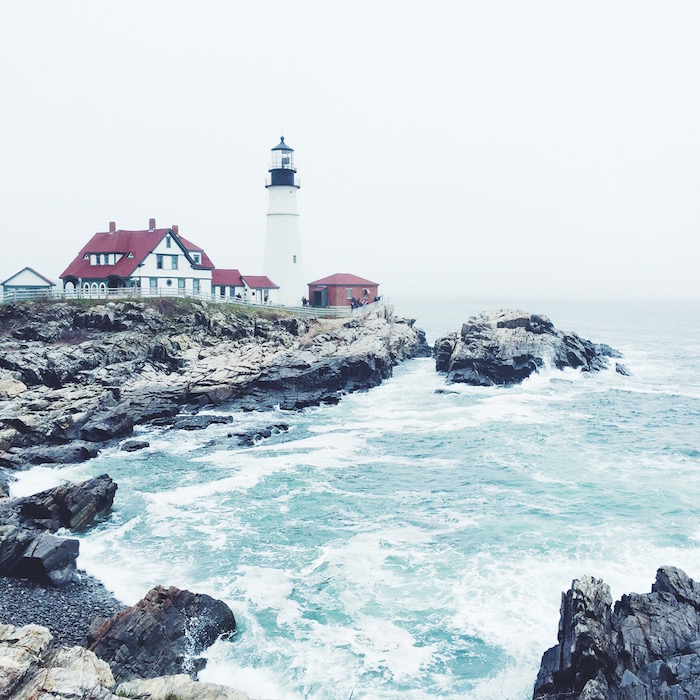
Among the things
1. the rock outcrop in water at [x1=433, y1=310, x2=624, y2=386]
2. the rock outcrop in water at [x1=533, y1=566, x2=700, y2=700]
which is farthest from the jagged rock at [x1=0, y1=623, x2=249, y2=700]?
the rock outcrop in water at [x1=433, y1=310, x2=624, y2=386]

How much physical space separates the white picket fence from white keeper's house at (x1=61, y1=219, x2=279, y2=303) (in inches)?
8.0

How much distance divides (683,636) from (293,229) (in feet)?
173

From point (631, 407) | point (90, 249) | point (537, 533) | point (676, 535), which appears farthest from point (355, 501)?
point (90, 249)

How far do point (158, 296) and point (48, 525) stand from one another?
3152 cm

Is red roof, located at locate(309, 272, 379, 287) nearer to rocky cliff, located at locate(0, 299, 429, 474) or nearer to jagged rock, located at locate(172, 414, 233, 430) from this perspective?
rocky cliff, located at locate(0, 299, 429, 474)

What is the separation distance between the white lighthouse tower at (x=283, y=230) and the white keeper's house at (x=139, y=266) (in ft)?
23.8

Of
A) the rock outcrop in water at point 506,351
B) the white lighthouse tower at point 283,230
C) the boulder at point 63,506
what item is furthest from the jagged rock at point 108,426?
the white lighthouse tower at point 283,230

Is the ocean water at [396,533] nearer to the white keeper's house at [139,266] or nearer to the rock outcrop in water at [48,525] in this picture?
the rock outcrop in water at [48,525]

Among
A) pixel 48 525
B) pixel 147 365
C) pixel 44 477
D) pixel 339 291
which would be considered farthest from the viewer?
pixel 339 291

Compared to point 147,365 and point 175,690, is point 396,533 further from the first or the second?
point 147,365

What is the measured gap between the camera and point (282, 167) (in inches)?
2394

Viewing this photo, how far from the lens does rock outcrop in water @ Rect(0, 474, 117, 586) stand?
1836 cm

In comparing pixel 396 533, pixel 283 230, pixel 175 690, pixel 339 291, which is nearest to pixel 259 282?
pixel 283 230

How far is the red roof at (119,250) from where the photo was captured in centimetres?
5175
